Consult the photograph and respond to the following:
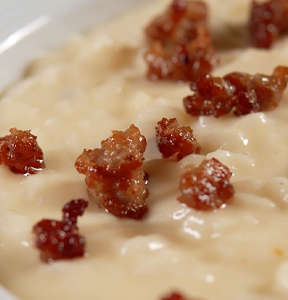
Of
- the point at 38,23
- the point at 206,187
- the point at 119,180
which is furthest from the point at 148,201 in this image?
the point at 38,23

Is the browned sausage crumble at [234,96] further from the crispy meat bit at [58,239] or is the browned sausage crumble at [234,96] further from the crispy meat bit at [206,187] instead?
the crispy meat bit at [58,239]

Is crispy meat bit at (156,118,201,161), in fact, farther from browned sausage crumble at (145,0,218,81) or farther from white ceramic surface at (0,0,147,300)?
white ceramic surface at (0,0,147,300)

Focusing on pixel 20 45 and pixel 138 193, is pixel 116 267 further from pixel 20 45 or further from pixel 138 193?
pixel 20 45

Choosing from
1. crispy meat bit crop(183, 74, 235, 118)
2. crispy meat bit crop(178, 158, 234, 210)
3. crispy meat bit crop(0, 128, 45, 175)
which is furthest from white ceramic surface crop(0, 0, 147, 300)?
crispy meat bit crop(178, 158, 234, 210)

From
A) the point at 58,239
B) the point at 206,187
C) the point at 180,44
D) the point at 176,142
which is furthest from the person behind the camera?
the point at 180,44

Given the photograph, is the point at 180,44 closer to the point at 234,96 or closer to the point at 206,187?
the point at 234,96

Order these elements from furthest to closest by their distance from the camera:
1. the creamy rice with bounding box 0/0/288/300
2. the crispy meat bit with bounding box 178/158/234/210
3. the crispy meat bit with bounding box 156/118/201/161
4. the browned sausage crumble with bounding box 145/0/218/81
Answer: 1. the browned sausage crumble with bounding box 145/0/218/81
2. the crispy meat bit with bounding box 156/118/201/161
3. the crispy meat bit with bounding box 178/158/234/210
4. the creamy rice with bounding box 0/0/288/300

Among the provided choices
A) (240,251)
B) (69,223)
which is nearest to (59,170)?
(69,223)
